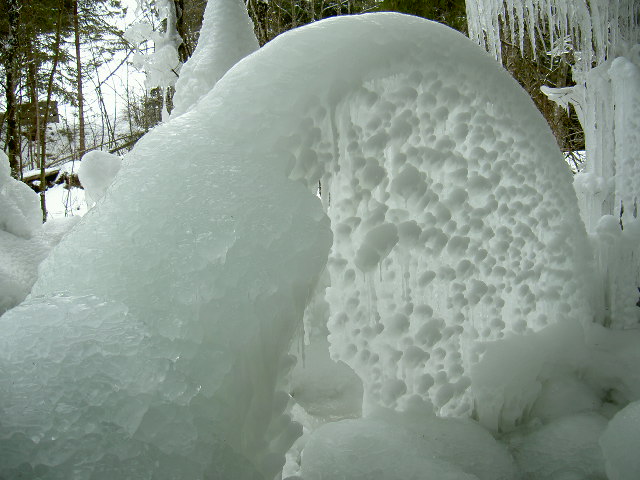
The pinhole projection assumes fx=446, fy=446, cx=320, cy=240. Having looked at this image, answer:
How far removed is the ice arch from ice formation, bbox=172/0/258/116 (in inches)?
73.6

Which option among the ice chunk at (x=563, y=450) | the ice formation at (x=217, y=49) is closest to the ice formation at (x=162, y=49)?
the ice formation at (x=217, y=49)

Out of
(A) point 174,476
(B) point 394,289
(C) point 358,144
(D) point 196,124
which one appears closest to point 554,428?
(B) point 394,289

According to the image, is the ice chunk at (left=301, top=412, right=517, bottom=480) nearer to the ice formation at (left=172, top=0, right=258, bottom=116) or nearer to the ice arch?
the ice arch

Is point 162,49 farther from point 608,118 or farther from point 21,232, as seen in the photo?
point 608,118

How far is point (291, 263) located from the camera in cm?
81

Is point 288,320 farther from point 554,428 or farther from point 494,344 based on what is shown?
point 554,428

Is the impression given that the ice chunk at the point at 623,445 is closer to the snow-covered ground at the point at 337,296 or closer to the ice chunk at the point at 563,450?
the snow-covered ground at the point at 337,296

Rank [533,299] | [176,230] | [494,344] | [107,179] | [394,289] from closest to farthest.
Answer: [176,230] → [394,289] → [494,344] → [533,299] → [107,179]

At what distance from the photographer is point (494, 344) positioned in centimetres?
150

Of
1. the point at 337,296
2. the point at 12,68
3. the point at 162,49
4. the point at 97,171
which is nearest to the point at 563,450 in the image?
the point at 337,296

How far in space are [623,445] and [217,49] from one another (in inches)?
111

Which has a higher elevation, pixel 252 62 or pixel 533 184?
pixel 252 62

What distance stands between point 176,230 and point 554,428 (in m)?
1.48

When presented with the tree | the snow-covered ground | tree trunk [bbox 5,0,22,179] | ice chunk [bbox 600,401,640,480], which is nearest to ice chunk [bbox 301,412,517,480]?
the snow-covered ground
